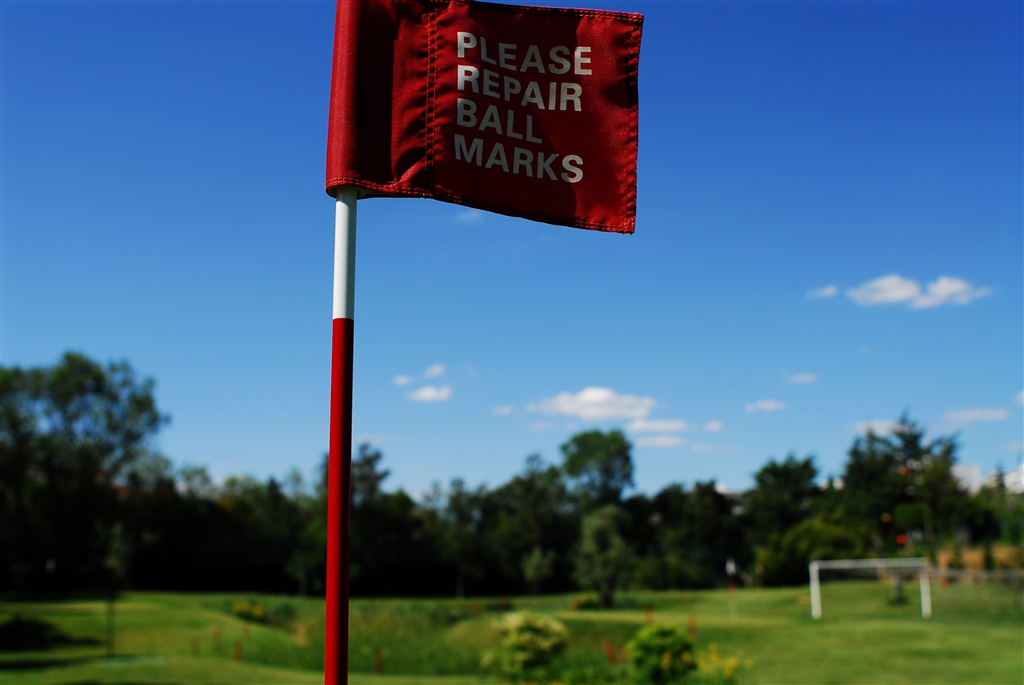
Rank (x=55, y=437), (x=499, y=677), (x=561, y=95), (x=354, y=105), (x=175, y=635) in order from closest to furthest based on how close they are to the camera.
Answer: (x=354, y=105) < (x=561, y=95) < (x=499, y=677) < (x=175, y=635) < (x=55, y=437)

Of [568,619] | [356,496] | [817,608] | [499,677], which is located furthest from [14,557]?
[817,608]

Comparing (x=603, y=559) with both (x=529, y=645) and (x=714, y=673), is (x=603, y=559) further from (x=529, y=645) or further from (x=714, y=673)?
(x=714, y=673)

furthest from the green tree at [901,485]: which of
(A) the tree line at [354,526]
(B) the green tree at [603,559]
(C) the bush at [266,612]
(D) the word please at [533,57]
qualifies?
(D) the word please at [533,57]

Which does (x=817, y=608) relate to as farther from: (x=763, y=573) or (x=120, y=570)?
(x=120, y=570)

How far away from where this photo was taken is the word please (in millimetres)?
3605

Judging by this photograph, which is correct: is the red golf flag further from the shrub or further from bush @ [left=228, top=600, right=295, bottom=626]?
bush @ [left=228, top=600, right=295, bottom=626]

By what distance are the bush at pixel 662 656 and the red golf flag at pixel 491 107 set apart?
11680 mm

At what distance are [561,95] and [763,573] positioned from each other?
43636 mm

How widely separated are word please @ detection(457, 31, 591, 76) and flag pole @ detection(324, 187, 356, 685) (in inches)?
33.4

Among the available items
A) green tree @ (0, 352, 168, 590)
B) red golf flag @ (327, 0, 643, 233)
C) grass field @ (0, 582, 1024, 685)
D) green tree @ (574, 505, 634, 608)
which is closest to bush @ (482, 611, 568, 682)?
grass field @ (0, 582, 1024, 685)

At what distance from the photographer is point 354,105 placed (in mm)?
3381

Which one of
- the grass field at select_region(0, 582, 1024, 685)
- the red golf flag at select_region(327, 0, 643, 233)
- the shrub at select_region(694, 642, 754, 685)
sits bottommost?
the grass field at select_region(0, 582, 1024, 685)

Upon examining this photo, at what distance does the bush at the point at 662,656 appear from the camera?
13.7m

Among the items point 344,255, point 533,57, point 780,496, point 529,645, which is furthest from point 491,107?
point 780,496
